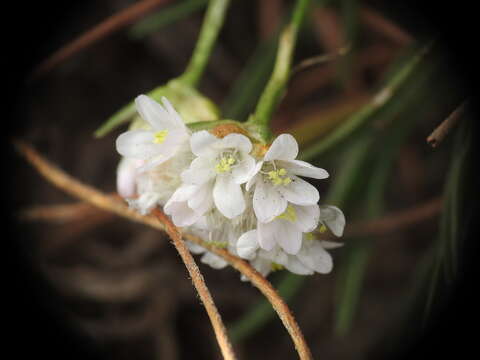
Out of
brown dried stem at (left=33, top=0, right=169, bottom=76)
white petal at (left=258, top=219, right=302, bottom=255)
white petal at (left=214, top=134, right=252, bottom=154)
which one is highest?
brown dried stem at (left=33, top=0, right=169, bottom=76)

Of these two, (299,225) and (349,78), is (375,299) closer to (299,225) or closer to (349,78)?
(349,78)

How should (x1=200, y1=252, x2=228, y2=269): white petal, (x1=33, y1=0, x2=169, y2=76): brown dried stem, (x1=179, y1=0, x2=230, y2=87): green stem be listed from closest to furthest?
(x1=200, y1=252, x2=228, y2=269): white petal
(x1=179, y1=0, x2=230, y2=87): green stem
(x1=33, y1=0, x2=169, y2=76): brown dried stem

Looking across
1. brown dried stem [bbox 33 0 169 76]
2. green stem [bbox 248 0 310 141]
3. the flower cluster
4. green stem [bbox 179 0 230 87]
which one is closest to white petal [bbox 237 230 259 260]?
the flower cluster

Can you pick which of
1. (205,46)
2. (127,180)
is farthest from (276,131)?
(127,180)

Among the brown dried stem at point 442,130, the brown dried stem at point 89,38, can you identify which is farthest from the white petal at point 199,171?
the brown dried stem at point 89,38

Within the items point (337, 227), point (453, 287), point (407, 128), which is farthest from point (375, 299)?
point (337, 227)

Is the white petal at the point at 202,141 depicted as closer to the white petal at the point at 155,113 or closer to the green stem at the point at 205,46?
the white petal at the point at 155,113

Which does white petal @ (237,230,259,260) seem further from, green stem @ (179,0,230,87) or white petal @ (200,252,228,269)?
green stem @ (179,0,230,87)
